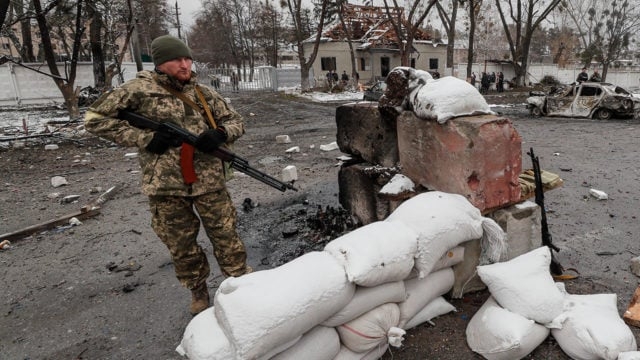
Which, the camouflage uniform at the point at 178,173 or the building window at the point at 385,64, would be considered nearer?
the camouflage uniform at the point at 178,173

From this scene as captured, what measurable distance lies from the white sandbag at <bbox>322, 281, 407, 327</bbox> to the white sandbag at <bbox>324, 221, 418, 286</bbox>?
0.05 meters

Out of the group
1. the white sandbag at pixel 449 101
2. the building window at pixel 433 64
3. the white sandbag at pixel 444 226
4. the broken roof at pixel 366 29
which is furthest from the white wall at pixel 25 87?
the building window at pixel 433 64

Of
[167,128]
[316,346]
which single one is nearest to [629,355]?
[316,346]

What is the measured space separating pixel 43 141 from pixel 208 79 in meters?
22.1

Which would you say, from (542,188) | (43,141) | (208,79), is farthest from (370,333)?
(208,79)

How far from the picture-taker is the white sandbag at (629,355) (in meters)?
1.50

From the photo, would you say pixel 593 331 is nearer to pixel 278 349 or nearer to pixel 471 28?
pixel 278 349

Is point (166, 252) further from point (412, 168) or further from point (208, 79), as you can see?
point (208, 79)

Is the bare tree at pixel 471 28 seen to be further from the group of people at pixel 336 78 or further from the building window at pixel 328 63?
the building window at pixel 328 63

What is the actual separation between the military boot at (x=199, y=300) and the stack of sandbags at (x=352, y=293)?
26.7 inches

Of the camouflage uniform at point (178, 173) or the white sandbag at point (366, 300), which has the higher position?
the camouflage uniform at point (178, 173)

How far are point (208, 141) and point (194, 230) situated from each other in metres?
0.57

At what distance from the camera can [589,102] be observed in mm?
9875

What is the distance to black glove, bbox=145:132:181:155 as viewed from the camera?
1982 mm
